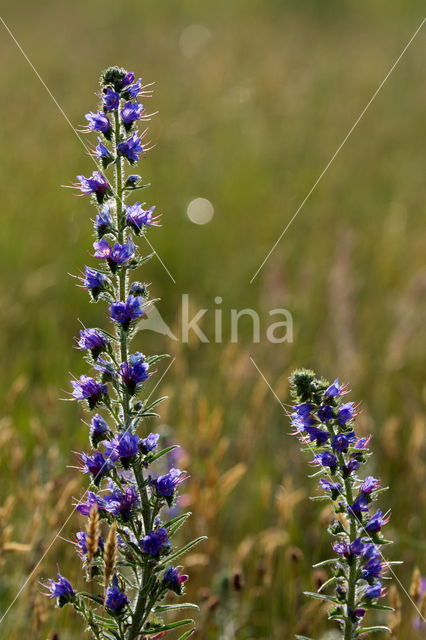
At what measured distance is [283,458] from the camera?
448 centimetres

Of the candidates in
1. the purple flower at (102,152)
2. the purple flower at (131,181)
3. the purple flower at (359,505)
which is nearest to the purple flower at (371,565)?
the purple flower at (359,505)

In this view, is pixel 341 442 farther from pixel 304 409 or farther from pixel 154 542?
pixel 154 542

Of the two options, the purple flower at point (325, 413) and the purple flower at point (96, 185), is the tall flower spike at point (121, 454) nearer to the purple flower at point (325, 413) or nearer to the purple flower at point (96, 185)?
the purple flower at point (96, 185)

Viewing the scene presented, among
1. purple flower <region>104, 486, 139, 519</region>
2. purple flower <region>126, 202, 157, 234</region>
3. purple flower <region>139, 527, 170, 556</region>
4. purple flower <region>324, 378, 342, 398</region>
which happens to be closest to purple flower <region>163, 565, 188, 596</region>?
purple flower <region>139, 527, 170, 556</region>

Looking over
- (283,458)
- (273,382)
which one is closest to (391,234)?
(273,382)

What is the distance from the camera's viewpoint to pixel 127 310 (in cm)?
221

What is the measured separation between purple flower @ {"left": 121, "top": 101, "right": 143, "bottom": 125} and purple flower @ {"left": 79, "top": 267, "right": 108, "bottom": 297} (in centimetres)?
54

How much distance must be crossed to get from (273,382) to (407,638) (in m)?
2.25

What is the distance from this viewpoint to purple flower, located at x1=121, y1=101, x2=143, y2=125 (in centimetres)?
238

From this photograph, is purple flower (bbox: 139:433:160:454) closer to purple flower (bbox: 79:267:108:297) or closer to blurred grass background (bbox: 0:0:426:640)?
purple flower (bbox: 79:267:108:297)

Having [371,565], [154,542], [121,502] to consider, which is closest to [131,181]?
[121,502]

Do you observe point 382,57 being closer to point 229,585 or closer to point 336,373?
point 336,373

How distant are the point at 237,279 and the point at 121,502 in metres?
4.68

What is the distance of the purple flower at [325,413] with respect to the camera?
2139mm
